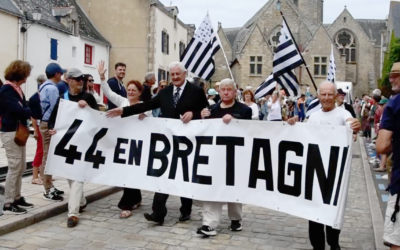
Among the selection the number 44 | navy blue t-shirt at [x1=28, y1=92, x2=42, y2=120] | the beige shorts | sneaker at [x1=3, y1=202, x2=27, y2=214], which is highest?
navy blue t-shirt at [x1=28, y1=92, x2=42, y2=120]

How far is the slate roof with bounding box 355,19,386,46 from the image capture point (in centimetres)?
7244

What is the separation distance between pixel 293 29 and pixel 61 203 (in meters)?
60.6

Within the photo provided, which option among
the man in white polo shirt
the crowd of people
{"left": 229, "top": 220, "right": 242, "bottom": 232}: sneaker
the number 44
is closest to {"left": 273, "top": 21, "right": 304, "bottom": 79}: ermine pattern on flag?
the crowd of people

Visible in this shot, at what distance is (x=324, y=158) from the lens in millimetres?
5555

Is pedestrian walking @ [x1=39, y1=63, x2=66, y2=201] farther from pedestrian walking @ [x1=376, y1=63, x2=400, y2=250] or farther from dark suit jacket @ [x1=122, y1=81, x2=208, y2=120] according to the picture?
pedestrian walking @ [x1=376, y1=63, x2=400, y2=250]

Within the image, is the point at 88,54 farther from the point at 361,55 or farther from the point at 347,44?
the point at 361,55

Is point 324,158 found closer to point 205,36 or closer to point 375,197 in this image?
point 375,197

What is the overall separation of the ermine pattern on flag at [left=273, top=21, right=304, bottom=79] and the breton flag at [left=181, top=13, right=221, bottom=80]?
2224 mm

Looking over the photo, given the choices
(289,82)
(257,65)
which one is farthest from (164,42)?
(289,82)

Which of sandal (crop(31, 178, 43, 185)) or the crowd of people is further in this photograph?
sandal (crop(31, 178, 43, 185))

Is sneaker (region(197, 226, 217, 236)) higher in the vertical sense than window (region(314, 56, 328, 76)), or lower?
lower

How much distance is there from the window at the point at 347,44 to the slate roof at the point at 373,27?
8.99m

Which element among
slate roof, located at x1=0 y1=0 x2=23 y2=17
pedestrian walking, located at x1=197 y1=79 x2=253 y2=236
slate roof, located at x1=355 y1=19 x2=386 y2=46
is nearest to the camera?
pedestrian walking, located at x1=197 y1=79 x2=253 y2=236

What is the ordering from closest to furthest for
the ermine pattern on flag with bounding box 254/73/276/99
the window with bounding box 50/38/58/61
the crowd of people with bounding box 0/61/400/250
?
the crowd of people with bounding box 0/61/400/250 < the ermine pattern on flag with bounding box 254/73/276/99 < the window with bounding box 50/38/58/61
